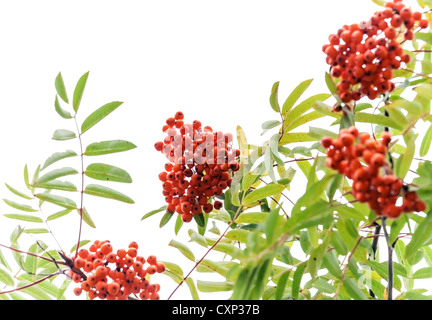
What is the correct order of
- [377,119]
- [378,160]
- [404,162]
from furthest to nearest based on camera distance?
[377,119]
[404,162]
[378,160]

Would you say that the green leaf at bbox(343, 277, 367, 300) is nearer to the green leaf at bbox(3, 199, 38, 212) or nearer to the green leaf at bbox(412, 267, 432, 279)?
the green leaf at bbox(412, 267, 432, 279)

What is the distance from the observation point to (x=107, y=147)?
0.90 meters

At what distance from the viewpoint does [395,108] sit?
2.14ft

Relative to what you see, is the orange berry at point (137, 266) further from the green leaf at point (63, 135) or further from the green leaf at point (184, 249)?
the green leaf at point (63, 135)

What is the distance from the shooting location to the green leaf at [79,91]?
35.9 inches

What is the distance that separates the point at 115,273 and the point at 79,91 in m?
0.33

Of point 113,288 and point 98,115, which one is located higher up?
point 98,115

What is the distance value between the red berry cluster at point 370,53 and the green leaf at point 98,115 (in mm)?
370

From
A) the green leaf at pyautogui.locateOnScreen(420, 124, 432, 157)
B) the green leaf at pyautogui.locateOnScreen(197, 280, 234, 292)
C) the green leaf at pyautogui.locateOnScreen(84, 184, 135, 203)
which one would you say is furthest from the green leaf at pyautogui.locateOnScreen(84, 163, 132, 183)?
the green leaf at pyautogui.locateOnScreen(420, 124, 432, 157)

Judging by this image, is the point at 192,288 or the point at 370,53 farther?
the point at 192,288

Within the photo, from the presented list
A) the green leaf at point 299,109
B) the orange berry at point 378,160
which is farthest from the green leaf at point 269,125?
the orange berry at point 378,160

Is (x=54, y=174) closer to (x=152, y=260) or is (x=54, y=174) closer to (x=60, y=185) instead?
(x=60, y=185)

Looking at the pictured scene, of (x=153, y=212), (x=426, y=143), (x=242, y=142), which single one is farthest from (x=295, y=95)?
(x=153, y=212)

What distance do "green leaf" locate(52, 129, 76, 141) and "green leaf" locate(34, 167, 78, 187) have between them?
2.4 inches
